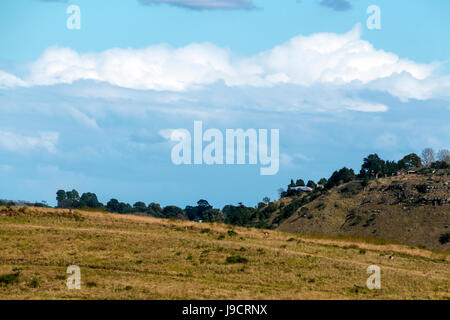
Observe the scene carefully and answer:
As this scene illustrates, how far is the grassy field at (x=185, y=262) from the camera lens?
50.6m

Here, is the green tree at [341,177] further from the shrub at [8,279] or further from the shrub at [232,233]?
the shrub at [8,279]

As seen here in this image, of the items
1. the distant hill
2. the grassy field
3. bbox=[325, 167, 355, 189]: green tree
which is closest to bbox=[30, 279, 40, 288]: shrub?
the grassy field

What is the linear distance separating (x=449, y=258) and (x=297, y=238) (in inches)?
749

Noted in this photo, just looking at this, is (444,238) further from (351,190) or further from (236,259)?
(236,259)

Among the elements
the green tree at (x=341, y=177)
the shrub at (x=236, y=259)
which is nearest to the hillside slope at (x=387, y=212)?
the green tree at (x=341, y=177)

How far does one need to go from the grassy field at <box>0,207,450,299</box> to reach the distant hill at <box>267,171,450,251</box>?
47253 millimetres

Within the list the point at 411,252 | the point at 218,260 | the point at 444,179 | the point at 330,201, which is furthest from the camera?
the point at 330,201

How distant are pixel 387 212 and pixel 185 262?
90027mm

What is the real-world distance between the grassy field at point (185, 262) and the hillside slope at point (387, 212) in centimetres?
4751

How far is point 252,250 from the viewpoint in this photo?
221 ft

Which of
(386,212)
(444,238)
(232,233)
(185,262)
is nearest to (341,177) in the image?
(386,212)
